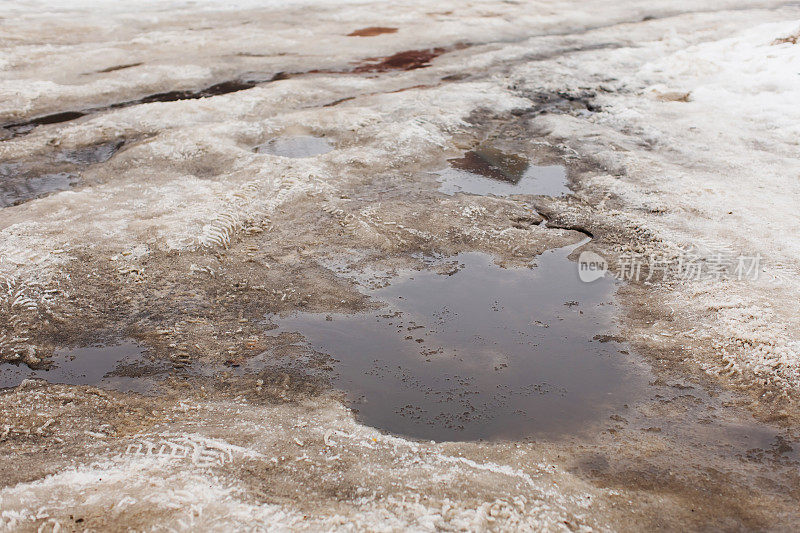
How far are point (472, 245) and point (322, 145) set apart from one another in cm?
357

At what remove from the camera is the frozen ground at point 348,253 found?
12.0 ft

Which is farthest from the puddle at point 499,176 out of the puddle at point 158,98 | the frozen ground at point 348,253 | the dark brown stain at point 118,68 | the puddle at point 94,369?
the dark brown stain at point 118,68

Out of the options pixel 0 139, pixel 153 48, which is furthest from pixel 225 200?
pixel 153 48

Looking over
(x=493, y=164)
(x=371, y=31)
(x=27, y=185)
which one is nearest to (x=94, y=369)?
(x=27, y=185)

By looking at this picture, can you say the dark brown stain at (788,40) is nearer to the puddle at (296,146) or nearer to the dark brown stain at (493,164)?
the dark brown stain at (493,164)

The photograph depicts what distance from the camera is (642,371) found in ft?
16.0

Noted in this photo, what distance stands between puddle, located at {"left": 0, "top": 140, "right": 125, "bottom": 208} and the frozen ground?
0.17ft

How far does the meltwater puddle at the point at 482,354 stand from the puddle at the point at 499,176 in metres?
1.91

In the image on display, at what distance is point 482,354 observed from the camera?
16.5ft

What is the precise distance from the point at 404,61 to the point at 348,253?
8.82m

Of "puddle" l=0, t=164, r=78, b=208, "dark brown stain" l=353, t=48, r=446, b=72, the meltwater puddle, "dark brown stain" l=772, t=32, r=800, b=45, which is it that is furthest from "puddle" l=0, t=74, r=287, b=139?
"dark brown stain" l=772, t=32, r=800, b=45

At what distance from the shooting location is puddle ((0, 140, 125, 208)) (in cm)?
782

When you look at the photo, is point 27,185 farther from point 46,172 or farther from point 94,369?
point 94,369

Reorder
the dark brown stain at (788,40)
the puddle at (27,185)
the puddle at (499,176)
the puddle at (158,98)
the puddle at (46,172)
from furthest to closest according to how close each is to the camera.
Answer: the dark brown stain at (788,40)
the puddle at (158,98)
the puddle at (499,176)
the puddle at (46,172)
the puddle at (27,185)
